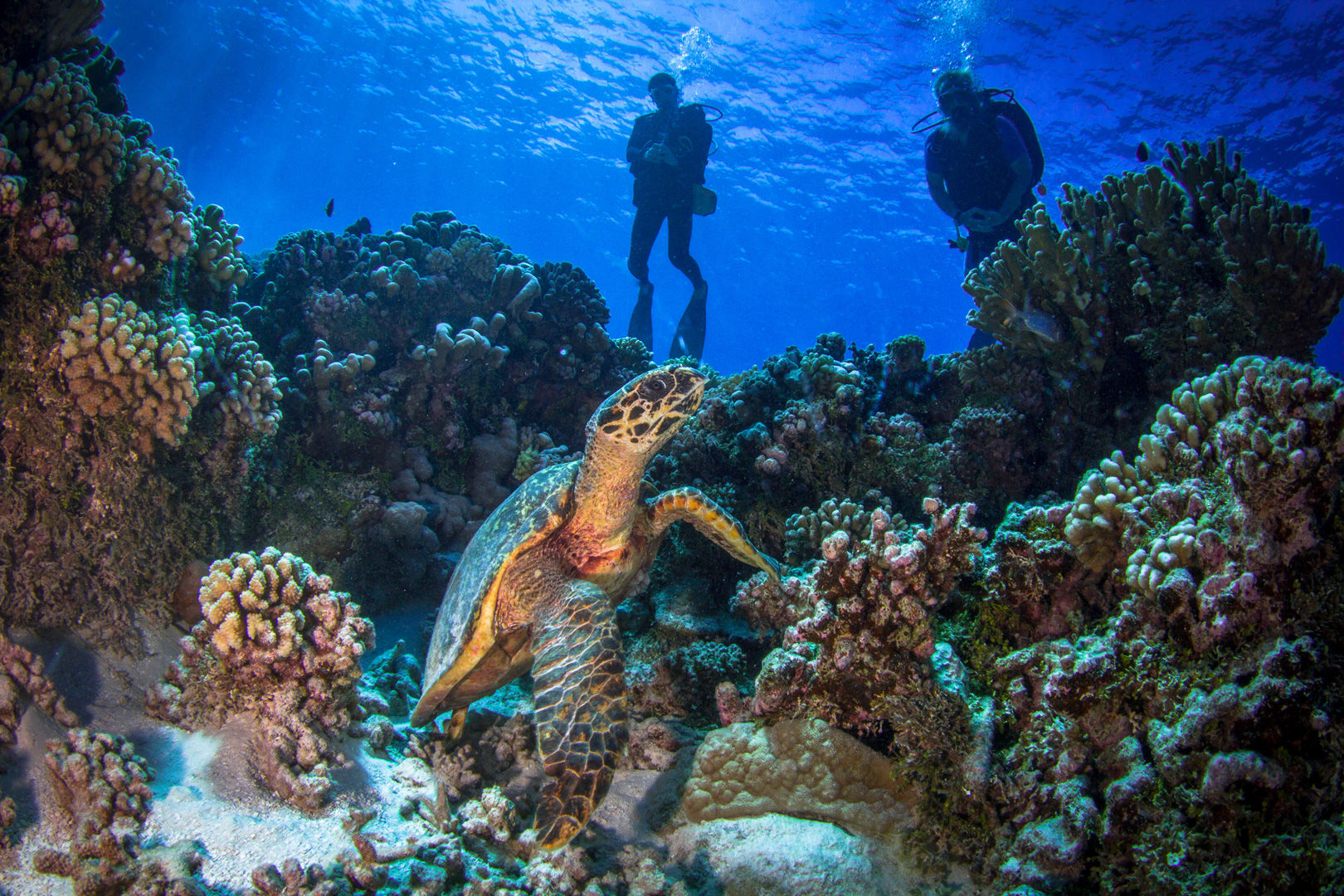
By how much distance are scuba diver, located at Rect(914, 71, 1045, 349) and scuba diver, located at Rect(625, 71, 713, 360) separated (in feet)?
17.9

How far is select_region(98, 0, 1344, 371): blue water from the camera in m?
19.6

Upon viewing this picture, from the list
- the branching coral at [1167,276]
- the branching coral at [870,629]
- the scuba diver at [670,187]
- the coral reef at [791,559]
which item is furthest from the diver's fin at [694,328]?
the branching coral at [870,629]

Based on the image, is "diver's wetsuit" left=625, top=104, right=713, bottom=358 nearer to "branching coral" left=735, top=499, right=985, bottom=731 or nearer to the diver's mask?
the diver's mask

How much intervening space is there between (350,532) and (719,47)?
106ft

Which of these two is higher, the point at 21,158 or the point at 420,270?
the point at 420,270

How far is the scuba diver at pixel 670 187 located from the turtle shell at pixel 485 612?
9.65m

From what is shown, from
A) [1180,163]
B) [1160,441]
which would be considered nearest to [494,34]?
[1180,163]

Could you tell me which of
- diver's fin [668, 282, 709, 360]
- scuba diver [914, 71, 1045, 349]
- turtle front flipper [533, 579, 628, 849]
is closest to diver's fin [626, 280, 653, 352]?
diver's fin [668, 282, 709, 360]

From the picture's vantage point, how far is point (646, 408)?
123 inches

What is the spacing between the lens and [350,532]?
534 cm

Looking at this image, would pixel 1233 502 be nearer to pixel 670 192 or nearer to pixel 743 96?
pixel 670 192

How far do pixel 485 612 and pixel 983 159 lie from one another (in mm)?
11966

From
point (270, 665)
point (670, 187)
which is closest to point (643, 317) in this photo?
point (670, 187)

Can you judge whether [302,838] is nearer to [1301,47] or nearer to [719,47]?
[1301,47]
